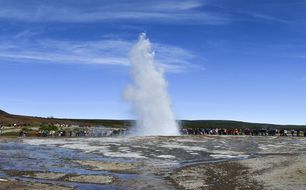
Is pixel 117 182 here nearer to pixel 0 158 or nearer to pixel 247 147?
pixel 0 158

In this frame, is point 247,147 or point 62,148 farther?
point 247,147

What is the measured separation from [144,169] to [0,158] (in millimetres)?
14156

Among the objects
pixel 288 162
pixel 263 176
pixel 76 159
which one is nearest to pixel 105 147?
pixel 76 159

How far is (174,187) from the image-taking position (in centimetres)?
2934

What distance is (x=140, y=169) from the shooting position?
125 feet

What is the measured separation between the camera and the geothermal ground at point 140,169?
30.1 m

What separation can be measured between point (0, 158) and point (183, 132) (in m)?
54.4

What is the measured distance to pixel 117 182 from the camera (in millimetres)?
31469

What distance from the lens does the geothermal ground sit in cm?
3006

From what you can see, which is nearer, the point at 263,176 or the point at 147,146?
the point at 263,176

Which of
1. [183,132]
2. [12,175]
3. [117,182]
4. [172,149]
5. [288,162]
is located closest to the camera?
[117,182]

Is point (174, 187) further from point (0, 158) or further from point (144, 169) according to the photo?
point (0, 158)

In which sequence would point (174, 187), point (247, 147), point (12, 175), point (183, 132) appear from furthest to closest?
point (183, 132) → point (247, 147) → point (12, 175) → point (174, 187)

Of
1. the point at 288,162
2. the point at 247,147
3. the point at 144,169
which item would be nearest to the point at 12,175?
the point at 144,169
